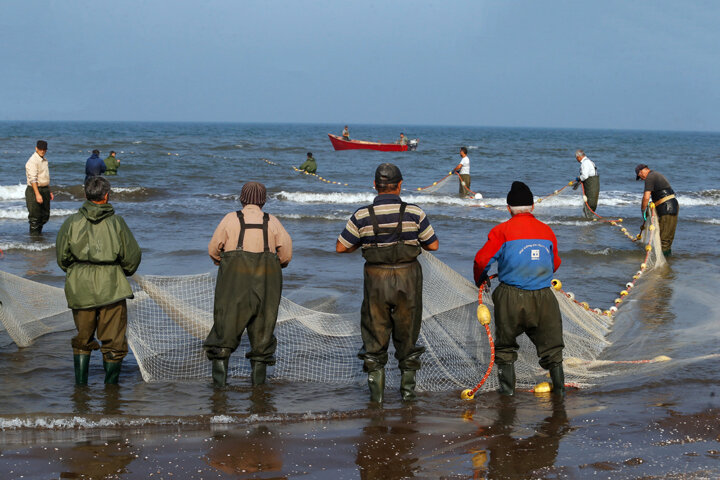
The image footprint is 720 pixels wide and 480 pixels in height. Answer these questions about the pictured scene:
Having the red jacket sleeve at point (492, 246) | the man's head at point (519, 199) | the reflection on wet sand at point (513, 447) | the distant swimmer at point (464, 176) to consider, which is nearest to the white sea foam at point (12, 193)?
the distant swimmer at point (464, 176)

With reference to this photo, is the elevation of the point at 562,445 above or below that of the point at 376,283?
below

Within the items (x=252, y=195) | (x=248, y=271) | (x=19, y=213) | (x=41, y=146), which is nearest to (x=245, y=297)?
(x=248, y=271)

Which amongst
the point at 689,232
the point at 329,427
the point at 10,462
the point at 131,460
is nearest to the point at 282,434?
the point at 329,427

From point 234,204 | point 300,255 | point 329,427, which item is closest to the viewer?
point 329,427

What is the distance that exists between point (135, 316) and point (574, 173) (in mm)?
31959

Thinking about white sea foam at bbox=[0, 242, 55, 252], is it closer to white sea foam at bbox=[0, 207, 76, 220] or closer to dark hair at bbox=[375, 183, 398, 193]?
white sea foam at bbox=[0, 207, 76, 220]

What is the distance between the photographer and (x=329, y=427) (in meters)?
4.43

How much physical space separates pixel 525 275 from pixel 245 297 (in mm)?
1813

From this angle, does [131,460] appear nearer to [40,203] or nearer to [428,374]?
[428,374]

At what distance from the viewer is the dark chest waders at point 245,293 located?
488cm

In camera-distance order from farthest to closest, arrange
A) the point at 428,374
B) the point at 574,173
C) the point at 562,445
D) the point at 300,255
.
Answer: the point at 574,173 → the point at 300,255 → the point at 428,374 → the point at 562,445

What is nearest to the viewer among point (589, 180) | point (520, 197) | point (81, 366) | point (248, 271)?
point (520, 197)

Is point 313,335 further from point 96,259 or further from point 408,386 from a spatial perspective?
point 96,259

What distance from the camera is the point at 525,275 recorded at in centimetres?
472
